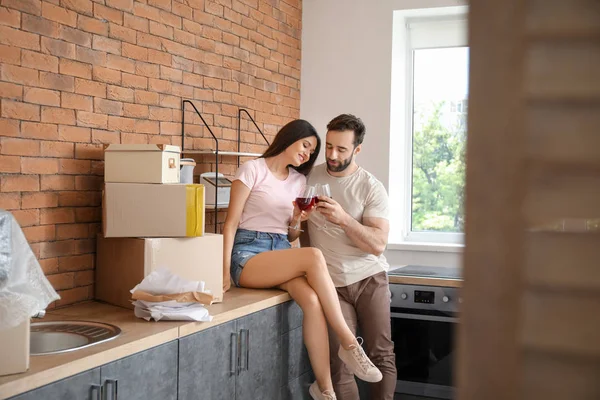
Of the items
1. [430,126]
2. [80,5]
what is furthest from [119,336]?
[430,126]

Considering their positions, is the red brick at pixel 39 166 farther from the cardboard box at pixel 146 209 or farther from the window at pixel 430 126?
the window at pixel 430 126

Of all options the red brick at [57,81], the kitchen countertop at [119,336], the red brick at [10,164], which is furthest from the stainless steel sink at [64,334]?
the red brick at [57,81]

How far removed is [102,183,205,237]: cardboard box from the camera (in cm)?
283

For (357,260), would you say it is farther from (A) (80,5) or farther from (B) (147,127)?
(A) (80,5)

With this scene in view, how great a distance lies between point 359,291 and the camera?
3598 millimetres

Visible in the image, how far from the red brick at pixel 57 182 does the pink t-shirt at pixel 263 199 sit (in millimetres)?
827

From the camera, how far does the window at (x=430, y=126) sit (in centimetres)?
482

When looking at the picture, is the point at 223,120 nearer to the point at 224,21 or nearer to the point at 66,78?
the point at 224,21

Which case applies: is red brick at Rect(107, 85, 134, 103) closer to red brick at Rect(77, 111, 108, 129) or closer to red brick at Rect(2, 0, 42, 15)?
red brick at Rect(77, 111, 108, 129)

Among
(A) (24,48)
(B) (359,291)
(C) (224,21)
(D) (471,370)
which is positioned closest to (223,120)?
(C) (224,21)

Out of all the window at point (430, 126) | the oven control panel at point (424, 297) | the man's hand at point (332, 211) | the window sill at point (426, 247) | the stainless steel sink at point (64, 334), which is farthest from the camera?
the window at point (430, 126)

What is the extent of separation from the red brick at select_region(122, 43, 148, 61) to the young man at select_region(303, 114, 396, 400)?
969 mm

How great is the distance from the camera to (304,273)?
3.30 meters

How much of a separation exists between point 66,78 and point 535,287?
106 inches
